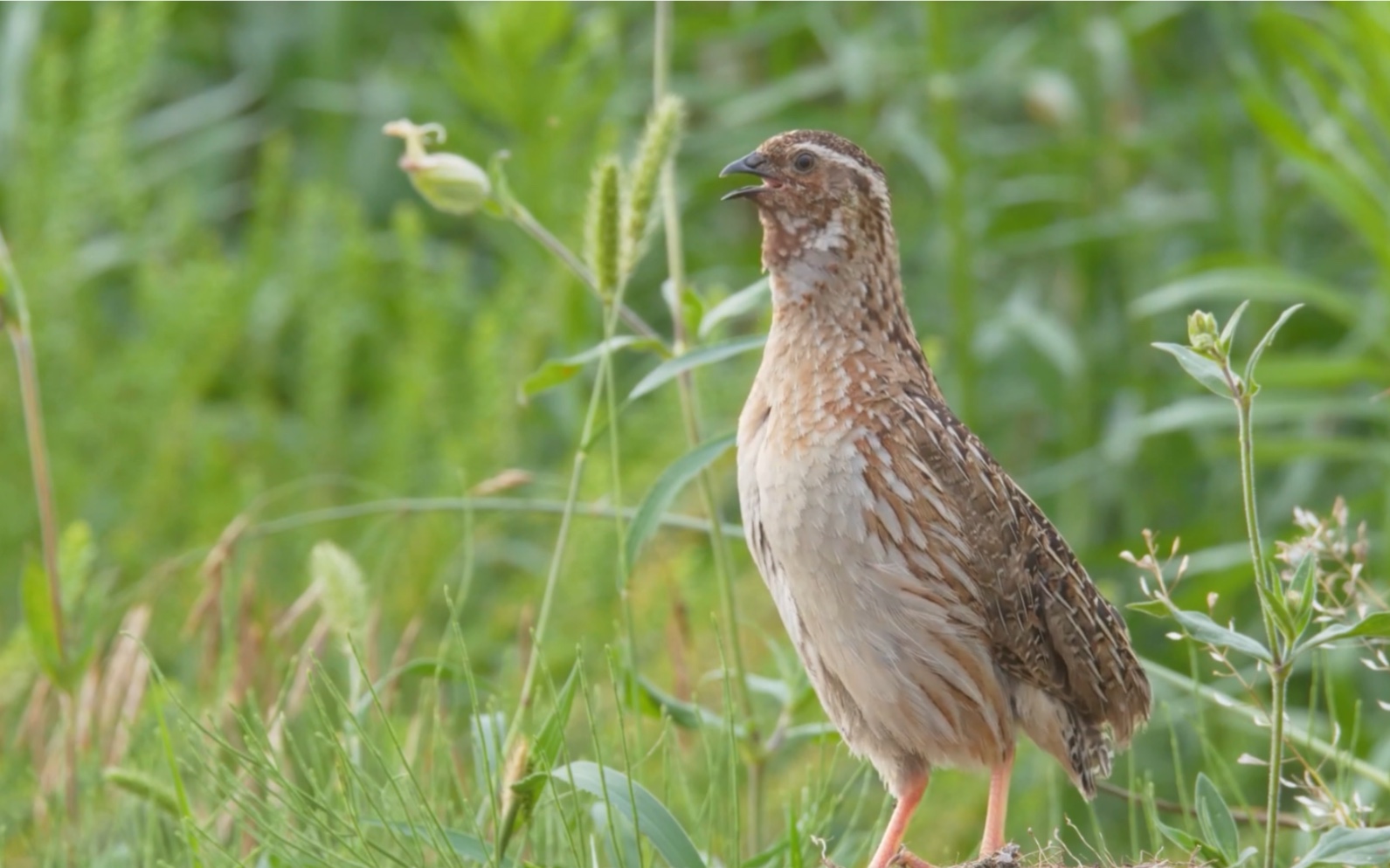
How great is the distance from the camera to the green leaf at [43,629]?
287 cm

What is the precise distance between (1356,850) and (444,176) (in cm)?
152

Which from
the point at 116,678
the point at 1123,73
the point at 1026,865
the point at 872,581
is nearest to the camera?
the point at 1026,865

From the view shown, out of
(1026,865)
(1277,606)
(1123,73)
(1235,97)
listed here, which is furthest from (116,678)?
(1235,97)

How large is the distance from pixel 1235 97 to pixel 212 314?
3.22 meters

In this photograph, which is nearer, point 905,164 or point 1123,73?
point 1123,73

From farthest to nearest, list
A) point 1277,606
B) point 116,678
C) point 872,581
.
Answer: point 116,678
point 872,581
point 1277,606

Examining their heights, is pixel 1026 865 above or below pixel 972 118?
below

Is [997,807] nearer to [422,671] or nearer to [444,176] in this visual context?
[422,671]

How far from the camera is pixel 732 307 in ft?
9.47

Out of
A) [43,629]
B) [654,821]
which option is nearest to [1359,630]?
[654,821]

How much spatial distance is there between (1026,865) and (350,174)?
4.85 m

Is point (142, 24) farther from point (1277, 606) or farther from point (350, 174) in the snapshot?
point (1277, 606)

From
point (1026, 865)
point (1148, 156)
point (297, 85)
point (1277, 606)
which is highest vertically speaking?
point (297, 85)

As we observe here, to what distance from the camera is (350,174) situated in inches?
269
